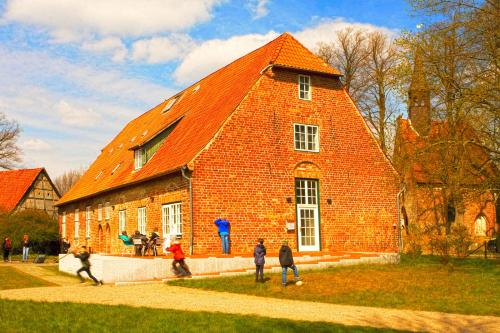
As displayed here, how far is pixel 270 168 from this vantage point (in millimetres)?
24062

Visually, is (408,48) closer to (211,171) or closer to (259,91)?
(259,91)

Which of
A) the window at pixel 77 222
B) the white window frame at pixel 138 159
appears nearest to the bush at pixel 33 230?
the window at pixel 77 222

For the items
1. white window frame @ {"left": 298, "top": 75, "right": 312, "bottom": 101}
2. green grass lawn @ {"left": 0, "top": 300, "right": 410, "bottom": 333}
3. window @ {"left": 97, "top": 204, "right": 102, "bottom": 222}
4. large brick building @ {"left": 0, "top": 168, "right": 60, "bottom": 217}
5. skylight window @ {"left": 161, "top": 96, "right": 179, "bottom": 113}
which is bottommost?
green grass lawn @ {"left": 0, "top": 300, "right": 410, "bottom": 333}

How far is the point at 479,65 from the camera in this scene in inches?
826

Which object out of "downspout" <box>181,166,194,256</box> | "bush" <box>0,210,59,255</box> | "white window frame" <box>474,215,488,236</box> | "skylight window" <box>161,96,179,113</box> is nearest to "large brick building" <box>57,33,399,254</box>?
"downspout" <box>181,166,194,256</box>

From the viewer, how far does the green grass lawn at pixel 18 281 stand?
19.7 m

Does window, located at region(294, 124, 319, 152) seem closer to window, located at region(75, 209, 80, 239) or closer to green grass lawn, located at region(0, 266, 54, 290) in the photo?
green grass lawn, located at region(0, 266, 54, 290)

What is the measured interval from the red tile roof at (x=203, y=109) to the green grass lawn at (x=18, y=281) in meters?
6.14

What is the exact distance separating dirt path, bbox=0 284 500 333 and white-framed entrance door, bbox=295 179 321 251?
27.4 ft

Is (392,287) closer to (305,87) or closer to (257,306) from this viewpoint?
(257,306)

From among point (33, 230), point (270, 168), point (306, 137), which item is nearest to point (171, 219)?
point (270, 168)

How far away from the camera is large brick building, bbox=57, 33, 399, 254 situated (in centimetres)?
2281

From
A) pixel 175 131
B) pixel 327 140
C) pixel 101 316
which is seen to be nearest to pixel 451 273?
pixel 327 140

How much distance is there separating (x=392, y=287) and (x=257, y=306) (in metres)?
4.79
